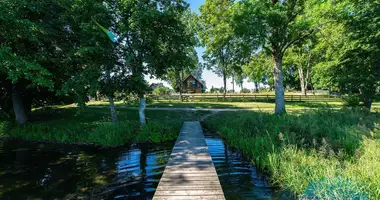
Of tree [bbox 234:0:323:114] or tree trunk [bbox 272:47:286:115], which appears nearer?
tree [bbox 234:0:323:114]

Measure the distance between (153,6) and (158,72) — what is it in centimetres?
348

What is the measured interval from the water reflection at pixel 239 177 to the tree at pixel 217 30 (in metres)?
10.5

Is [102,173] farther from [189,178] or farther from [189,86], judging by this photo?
[189,86]

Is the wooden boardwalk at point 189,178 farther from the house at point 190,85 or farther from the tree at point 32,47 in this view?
the house at point 190,85

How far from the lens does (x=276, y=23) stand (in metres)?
13.7

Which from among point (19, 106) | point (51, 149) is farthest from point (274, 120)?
point (19, 106)

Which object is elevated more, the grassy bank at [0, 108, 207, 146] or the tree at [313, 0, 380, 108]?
the tree at [313, 0, 380, 108]

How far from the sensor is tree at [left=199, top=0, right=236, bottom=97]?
16031 mm

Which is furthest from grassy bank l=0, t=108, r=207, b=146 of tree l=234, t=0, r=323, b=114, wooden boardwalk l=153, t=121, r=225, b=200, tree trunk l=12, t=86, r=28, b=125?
tree l=234, t=0, r=323, b=114

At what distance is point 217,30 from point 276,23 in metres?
4.79

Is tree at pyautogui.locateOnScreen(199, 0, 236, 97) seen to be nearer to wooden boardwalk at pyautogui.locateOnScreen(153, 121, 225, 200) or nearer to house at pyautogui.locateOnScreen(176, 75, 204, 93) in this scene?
wooden boardwalk at pyautogui.locateOnScreen(153, 121, 225, 200)

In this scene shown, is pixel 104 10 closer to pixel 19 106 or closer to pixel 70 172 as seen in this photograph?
pixel 70 172

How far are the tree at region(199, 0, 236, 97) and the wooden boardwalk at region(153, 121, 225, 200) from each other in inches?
444

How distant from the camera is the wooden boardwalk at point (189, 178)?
13.7ft
